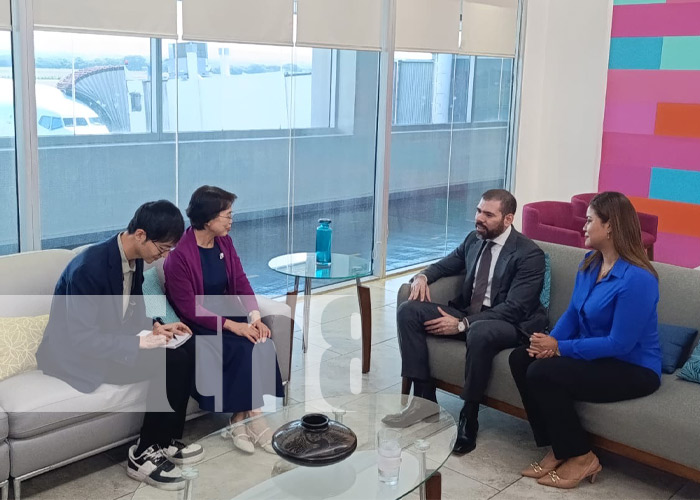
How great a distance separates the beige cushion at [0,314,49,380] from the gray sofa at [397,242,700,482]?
6.07 ft

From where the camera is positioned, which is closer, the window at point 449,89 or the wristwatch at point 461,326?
the wristwatch at point 461,326

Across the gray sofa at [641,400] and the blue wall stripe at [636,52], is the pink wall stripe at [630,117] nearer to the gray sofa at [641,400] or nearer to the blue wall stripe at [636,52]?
the blue wall stripe at [636,52]

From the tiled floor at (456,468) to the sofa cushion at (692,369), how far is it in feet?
1.51

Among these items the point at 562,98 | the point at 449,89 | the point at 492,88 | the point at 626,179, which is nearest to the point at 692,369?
the point at 449,89

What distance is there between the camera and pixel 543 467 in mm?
3621

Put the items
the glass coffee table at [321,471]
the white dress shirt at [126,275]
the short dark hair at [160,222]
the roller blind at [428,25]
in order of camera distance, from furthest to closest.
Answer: the roller blind at [428,25], the white dress shirt at [126,275], the short dark hair at [160,222], the glass coffee table at [321,471]

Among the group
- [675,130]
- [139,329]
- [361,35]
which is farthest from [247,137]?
[675,130]

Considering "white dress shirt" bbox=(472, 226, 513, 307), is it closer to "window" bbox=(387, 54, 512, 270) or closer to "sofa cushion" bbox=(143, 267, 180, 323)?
"sofa cushion" bbox=(143, 267, 180, 323)

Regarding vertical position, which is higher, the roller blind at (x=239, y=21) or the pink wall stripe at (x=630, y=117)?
the roller blind at (x=239, y=21)

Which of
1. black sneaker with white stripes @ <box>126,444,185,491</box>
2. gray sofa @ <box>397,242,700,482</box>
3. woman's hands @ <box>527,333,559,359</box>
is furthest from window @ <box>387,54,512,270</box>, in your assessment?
black sneaker with white stripes @ <box>126,444,185,491</box>

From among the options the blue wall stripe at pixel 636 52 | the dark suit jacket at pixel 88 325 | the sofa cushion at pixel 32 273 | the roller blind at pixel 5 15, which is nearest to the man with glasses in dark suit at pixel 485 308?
the dark suit jacket at pixel 88 325

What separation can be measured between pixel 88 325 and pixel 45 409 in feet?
1.22

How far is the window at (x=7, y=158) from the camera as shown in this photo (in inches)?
173

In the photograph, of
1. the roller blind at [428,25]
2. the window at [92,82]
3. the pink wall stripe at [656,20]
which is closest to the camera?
the window at [92,82]
